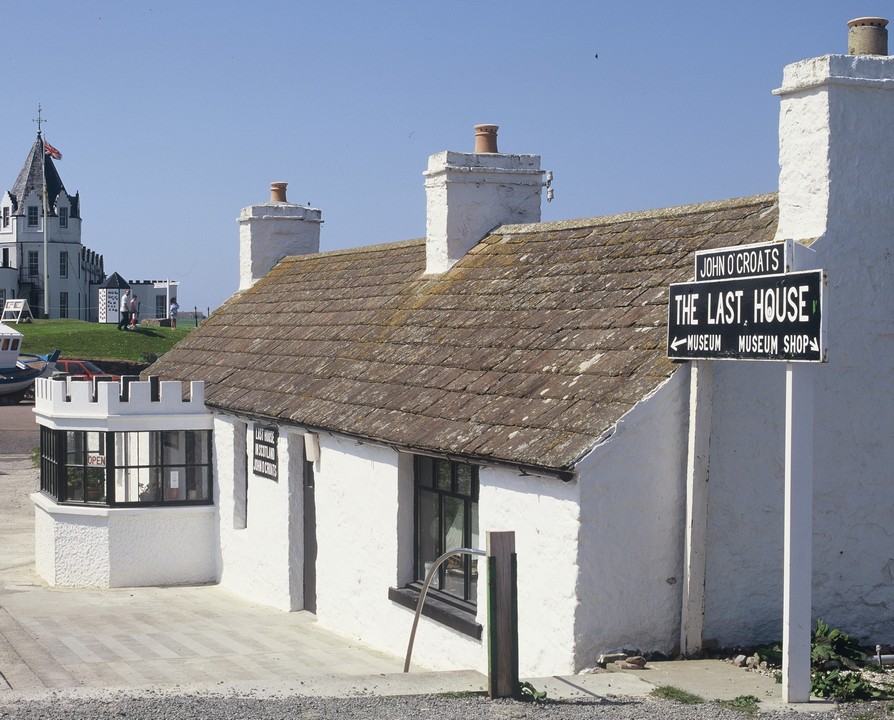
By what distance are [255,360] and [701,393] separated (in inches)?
361

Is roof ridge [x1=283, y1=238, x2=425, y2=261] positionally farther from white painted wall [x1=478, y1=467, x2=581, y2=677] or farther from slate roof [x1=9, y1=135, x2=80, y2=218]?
slate roof [x1=9, y1=135, x2=80, y2=218]

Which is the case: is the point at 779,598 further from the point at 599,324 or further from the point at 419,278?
the point at 419,278

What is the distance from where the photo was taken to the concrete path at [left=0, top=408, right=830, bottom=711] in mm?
8172

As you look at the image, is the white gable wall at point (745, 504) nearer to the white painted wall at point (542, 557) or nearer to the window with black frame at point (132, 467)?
the white painted wall at point (542, 557)

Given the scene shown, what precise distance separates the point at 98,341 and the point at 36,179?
104ft

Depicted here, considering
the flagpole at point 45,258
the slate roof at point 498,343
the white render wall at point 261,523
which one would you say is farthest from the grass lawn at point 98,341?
the slate roof at point 498,343

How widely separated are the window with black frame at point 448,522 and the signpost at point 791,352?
3319 millimetres

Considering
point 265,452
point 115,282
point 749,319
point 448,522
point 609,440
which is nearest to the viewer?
point 749,319

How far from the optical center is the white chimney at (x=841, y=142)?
905cm

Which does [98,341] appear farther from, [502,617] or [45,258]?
[502,617]

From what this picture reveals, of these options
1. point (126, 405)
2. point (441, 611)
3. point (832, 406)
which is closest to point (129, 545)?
point (126, 405)

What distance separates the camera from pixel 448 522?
11.1 m

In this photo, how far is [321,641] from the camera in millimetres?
12672

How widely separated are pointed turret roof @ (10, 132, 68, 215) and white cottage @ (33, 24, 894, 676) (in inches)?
2874
